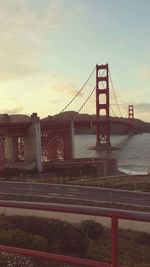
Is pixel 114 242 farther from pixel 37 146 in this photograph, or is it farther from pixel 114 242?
pixel 37 146

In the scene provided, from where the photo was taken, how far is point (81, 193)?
3612cm

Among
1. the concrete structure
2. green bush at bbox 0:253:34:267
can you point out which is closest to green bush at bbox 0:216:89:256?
green bush at bbox 0:253:34:267

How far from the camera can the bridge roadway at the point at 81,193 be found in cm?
3281

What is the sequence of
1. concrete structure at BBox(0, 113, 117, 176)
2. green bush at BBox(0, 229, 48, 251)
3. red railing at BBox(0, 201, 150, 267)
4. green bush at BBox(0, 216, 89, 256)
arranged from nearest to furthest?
red railing at BBox(0, 201, 150, 267) → green bush at BBox(0, 229, 48, 251) → green bush at BBox(0, 216, 89, 256) → concrete structure at BBox(0, 113, 117, 176)

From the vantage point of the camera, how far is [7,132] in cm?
5847

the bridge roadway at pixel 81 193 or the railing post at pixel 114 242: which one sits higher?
the railing post at pixel 114 242

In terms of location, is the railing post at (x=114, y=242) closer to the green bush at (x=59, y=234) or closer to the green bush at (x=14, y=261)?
the green bush at (x=14, y=261)

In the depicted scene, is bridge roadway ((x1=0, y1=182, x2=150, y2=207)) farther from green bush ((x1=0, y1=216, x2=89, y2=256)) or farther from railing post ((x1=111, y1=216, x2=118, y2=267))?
railing post ((x1=111, y1=216, x2=118, y2=267))

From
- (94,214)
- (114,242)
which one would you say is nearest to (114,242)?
(114,242)

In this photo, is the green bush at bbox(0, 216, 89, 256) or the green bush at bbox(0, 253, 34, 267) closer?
the green bush at bbox(0, 253, 34, 267)

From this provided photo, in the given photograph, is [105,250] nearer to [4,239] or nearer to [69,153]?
[4,239]

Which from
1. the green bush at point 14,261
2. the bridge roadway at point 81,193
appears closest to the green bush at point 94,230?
the bridge roadway at point 81,193

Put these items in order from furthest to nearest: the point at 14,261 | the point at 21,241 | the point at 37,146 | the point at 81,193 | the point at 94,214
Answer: the point at 37,146, the point at 81,193, the point at 21,241, the point at 14,261, the point at 94,214

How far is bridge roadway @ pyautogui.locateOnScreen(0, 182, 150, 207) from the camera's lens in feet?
108
